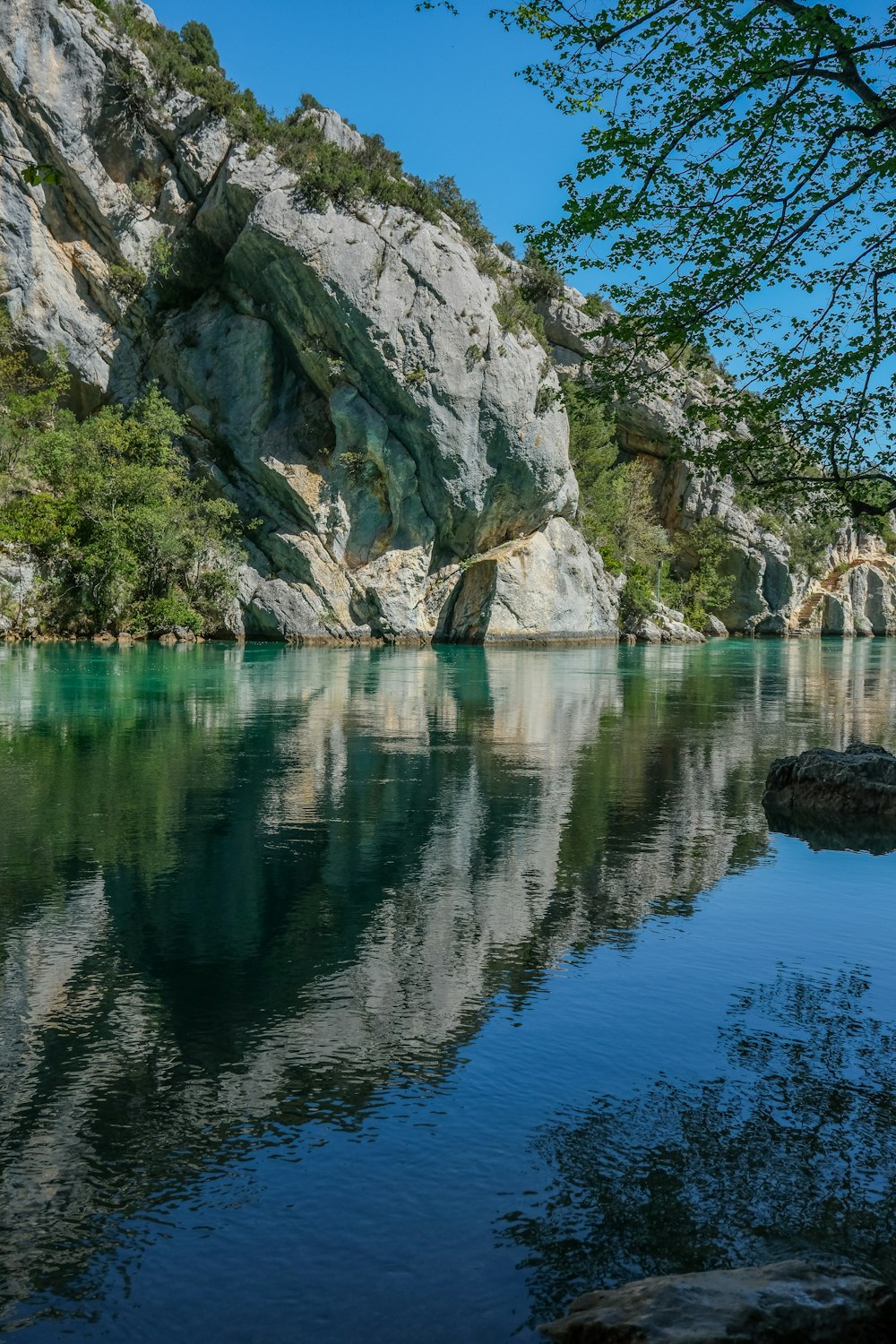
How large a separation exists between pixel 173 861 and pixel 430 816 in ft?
10.9

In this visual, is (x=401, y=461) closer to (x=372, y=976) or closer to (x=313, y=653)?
(x=313, y=653)

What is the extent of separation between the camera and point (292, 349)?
6041 centimetres

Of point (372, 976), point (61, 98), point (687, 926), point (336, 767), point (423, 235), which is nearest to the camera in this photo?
point (372, 976)

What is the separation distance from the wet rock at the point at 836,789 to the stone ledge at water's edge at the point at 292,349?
4297 centimetres

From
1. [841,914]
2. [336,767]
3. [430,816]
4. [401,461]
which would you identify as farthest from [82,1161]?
[401,461]

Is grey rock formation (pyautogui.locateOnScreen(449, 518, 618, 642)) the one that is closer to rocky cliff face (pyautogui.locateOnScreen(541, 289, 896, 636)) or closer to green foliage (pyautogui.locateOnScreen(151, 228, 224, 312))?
rocky cliff face (pyautogui.locateOnScreen(541, 289, 896, 636))

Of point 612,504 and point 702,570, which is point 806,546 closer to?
point 702,570

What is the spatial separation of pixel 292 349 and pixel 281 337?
35.9 inches

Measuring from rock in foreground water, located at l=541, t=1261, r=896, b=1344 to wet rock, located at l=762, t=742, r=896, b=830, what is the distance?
9498 millimetres

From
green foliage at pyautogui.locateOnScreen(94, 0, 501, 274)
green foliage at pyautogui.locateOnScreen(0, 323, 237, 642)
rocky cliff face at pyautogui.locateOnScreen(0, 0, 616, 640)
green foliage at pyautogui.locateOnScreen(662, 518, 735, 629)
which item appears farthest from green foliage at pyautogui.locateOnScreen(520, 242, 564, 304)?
green foliage at pyautogui.locateOnScreen(0, 323, 237, 642)

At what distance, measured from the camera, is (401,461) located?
6078cm

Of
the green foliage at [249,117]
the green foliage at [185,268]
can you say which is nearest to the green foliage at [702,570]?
the green foliage at [249,117]

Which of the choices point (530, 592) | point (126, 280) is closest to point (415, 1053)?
point (126, 280)

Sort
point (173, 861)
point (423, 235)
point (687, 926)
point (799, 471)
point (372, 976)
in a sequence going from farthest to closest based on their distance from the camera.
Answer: point (423, 235)
point (799, 471)
point (173, 861)
point (687, 926)
point (372, 976)
